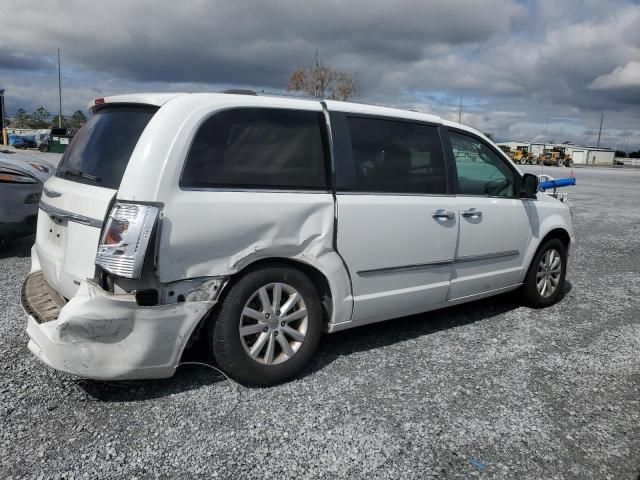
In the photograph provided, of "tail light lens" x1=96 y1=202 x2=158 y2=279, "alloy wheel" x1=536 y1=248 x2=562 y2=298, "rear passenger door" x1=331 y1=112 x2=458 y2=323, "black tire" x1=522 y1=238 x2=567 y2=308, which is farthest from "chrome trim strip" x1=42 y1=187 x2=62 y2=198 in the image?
"alloy wheel" x1=536 y1=248 x2=562 y2=298

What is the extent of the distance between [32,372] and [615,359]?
4197mm

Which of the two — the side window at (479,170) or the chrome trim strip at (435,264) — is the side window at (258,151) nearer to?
the chrome trim strip at (435,264)

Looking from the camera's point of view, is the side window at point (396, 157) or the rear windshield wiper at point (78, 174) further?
the side window at point (396, 157)

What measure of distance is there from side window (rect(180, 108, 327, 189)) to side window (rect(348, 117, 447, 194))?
32 centimetres

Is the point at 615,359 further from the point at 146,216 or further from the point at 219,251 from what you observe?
the point at 146,216

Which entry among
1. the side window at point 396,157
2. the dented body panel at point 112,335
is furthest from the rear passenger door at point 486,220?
the dented body panel at point 112,335

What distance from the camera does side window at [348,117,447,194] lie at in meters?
3.62

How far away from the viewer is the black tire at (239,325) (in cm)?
307

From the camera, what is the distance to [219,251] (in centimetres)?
298

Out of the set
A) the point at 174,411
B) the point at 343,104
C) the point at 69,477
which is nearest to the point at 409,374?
the point at 174,411

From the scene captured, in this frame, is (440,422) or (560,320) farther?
(560,320)

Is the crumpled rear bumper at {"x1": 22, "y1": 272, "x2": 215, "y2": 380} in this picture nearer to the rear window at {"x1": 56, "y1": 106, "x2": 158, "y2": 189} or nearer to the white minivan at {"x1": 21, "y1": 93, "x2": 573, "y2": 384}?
the white minivan at {"x1": 21, "y1": 93, "x2": 573, "y2": 384}

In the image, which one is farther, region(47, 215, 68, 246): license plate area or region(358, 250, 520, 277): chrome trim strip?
region(358, 250, 520, 277): chrome trim strip

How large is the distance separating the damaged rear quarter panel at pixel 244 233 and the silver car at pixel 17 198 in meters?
4.21
